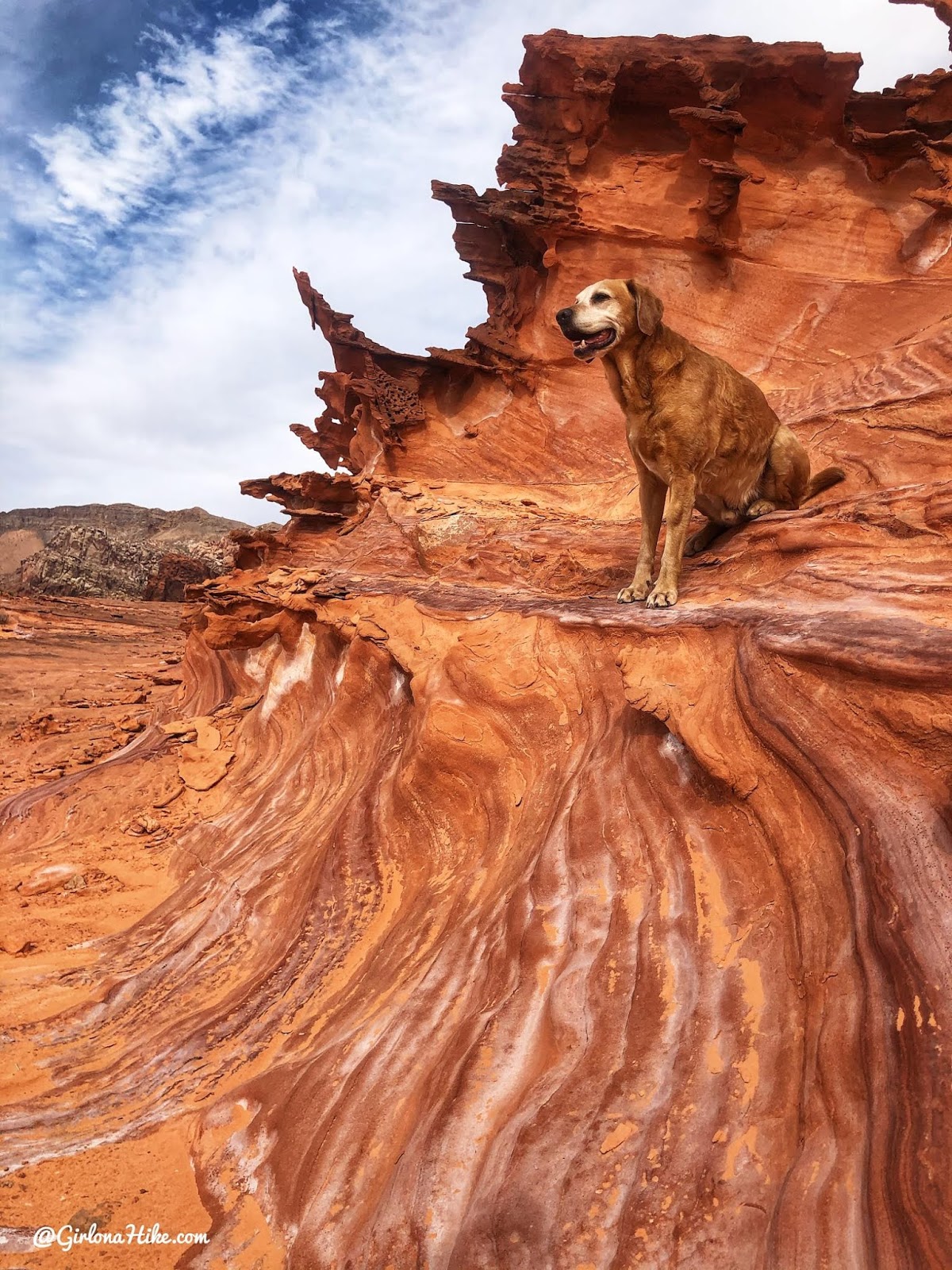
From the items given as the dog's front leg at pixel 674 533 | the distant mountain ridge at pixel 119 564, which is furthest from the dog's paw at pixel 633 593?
the distant mountain ridge at pixel 119 564

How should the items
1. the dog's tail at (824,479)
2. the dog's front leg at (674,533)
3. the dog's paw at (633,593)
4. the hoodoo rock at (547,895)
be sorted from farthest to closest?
the dog's tail at (824,479) → the dog's paw at (633,593) → the dog's front leg at (674,533) → the hoodoo rock at (547,895)

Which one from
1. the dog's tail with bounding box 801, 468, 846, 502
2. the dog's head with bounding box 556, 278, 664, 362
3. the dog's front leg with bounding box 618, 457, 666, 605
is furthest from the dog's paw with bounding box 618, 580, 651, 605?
the dog's tail with bounding box 801, 468, 846, 502

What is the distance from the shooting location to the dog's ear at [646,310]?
15.5 ft

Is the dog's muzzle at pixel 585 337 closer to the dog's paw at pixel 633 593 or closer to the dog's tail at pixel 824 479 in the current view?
the dog's paw at pixel 633 593

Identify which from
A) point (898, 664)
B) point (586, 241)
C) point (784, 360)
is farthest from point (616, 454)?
point (898, 664)

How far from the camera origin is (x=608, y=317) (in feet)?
15.3

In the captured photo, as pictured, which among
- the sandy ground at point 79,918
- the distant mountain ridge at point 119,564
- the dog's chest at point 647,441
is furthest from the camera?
the distant mountain ridge at point 119,564

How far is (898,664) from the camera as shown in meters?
3.16

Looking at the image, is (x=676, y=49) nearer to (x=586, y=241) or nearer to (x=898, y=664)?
(x=586, y=241)

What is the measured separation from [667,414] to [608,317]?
69cm

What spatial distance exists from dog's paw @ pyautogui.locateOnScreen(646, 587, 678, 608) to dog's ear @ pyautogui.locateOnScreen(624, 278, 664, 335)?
5.13 ft

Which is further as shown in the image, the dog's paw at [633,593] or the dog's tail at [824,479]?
the dog's tail at [824,479]

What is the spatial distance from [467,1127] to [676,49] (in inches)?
483

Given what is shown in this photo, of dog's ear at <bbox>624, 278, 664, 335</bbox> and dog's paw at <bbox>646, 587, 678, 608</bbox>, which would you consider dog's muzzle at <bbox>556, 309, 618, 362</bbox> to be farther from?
dog's paw at <bbox>646, 587, 678, 608</bbox>
